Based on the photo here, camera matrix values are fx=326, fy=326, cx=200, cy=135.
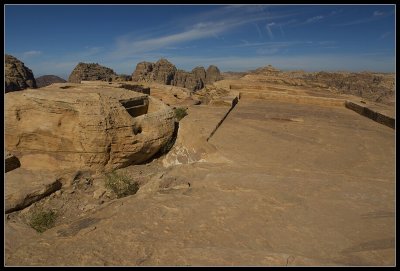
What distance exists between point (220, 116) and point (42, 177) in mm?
3713

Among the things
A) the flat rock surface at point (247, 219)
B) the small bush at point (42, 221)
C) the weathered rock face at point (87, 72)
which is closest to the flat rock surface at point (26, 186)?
the small bush at point (42, 221)

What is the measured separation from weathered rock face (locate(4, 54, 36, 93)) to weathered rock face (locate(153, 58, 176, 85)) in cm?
1855

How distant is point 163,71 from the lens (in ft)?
149

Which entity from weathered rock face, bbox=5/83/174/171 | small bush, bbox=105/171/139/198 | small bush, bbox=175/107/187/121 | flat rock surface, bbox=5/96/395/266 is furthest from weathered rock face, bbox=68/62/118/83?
flat rock surface, bbox=5/96/395/266

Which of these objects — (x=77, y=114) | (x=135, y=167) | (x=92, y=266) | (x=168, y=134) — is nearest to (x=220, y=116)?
(x=168, y=134)

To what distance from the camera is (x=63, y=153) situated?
5.07 metres

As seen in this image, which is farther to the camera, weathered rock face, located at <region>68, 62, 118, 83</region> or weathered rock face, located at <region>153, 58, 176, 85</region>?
weathered rock face, located at <region>153, 58, 176, 85</region>

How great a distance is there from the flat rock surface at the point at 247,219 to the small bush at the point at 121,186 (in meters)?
0.60

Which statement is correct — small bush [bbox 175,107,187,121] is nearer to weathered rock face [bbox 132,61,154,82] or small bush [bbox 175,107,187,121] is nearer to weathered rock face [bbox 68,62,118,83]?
weathered rock face [bbox 68,62,118,83]

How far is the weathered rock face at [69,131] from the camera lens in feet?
16.1

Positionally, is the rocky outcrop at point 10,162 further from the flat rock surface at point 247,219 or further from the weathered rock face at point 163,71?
the weathered rock face at point 163,71

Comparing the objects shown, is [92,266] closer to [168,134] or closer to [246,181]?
[246,181]

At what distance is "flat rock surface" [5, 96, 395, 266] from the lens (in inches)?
92.0

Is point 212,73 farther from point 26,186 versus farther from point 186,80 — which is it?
point 26,186
